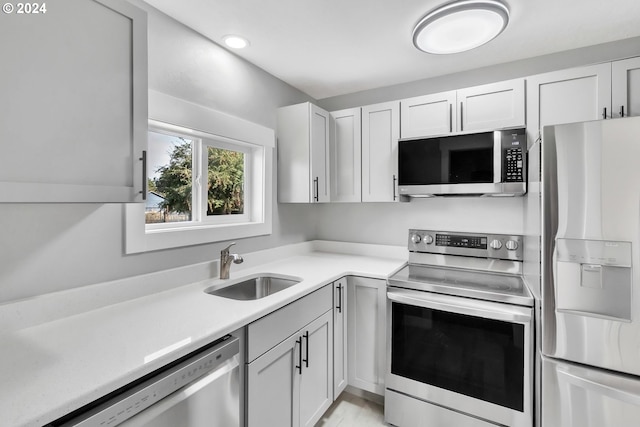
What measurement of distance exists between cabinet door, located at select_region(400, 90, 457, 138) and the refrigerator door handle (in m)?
1.52

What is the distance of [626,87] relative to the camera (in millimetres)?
1614

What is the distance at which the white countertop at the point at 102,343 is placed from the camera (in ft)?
2.32

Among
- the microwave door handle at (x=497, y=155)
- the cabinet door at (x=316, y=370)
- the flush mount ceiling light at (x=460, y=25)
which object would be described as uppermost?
the flush mount ceiling light at (x=460, y=25)

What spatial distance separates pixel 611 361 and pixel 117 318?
6.53 feet

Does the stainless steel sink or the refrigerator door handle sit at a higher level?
the stainless steel sink

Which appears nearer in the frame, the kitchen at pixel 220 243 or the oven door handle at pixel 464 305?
the kitchen at pixel 220 243

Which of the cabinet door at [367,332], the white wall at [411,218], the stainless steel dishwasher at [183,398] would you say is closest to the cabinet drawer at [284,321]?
the stainless steel dishwasher at [183,398]

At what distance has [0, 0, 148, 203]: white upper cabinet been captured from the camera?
2.74 ft

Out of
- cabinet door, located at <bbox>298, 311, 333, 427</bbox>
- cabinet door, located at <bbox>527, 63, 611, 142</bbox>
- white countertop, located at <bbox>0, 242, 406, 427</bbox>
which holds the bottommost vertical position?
cabinet door, located at <bbox>298, 311, 333, 427</bbox>

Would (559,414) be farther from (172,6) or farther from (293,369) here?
(172,6)

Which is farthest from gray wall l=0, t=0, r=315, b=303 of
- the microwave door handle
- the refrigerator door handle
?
the refrigerator door handle

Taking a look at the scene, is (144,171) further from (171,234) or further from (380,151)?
(380,151)

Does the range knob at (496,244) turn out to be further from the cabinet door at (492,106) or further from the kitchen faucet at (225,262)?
the kitchen faucet at (225,262)

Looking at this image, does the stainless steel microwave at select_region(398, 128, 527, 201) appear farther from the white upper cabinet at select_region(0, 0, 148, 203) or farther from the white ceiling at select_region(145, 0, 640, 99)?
the white upper cabinet at select_region(0, 0, 148, 203)
